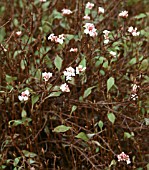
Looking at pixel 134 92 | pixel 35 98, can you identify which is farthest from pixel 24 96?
pixel 134 92

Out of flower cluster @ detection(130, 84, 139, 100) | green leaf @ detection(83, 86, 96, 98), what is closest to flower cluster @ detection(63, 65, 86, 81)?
green leaf @ detection(83, 86, 96, 98)

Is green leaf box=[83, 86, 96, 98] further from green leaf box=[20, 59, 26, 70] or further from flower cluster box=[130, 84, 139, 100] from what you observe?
green leaf box=[20, 59, 26, 70]

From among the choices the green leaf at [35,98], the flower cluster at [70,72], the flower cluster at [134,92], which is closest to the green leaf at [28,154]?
the green leaf at [35,98]

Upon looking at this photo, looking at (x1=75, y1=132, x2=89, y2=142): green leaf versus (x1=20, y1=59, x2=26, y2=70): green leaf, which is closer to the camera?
(x1=75, y1=132, x2=89, y2=142): green leaf

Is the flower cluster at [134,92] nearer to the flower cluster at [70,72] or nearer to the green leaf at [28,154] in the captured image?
the flower cluster at [70,72]

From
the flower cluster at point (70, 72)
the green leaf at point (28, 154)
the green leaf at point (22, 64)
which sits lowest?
the green leaf at point (28, 154)

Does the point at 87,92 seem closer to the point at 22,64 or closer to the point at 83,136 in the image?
the point at 83,136

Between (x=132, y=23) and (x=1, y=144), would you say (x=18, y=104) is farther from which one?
(x=132, y=23)

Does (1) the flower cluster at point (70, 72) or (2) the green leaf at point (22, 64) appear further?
(2) the green leaf at point (22, 64)

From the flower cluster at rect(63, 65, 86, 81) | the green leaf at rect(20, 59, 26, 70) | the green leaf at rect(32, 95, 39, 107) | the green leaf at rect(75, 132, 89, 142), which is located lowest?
the green leaf at rect(75, 132, 89, 142)

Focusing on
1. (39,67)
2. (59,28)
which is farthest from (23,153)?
(59,28)

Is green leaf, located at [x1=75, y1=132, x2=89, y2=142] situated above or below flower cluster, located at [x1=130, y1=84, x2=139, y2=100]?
below
